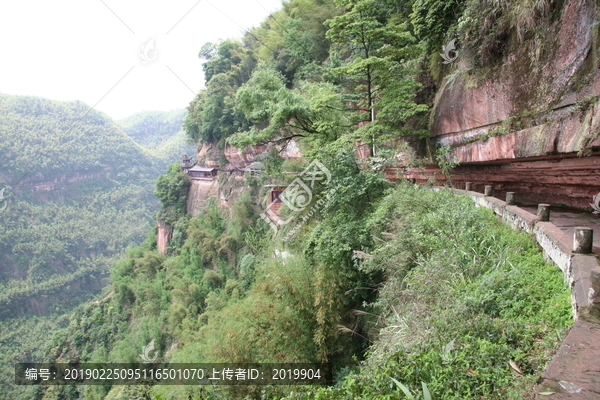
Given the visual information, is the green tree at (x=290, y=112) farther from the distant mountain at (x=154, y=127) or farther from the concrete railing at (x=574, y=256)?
the distant mountain at (x=154, y=127)

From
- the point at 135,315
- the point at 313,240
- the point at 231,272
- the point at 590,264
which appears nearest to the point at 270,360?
the point at 313,240

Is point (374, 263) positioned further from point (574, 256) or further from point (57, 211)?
point (57, 211)

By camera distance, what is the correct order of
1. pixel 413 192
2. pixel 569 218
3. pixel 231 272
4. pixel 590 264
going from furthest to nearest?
pixel 231 272, pixel 413 192, pixel 569 218, pixel 590 264

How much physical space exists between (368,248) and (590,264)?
156 inches

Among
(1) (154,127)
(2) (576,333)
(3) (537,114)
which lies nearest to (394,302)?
(2) (576,333)

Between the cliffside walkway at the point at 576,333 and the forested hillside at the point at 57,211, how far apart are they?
1360 inches

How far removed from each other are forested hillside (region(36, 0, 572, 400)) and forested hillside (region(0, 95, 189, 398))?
23.9 m

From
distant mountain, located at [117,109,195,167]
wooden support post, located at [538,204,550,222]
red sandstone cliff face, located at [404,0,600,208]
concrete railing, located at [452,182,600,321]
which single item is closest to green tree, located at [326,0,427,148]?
red sandstone cliff face, located at [404,0,600,208]

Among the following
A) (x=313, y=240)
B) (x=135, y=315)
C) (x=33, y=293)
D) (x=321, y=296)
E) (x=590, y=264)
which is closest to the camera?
(x=590, y=264)

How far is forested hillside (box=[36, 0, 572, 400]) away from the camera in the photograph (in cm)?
259

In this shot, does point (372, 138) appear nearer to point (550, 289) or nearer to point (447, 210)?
point (447, 210)

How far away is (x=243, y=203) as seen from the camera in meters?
16.7

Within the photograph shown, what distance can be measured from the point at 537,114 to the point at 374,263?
3.72 m

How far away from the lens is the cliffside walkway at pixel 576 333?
1.49 metres
